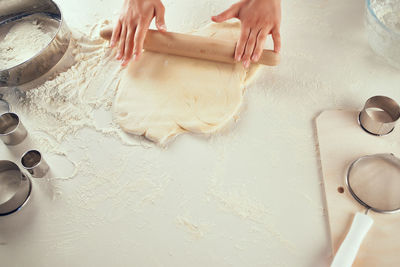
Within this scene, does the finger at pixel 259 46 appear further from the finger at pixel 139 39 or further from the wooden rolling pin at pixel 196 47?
the finger at pixel 139 39

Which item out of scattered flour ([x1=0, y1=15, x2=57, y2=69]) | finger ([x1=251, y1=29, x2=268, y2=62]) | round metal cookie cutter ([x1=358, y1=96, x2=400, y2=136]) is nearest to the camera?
round metal cookie cutter ([x1=358, y1=96, x2=400, y2=136])

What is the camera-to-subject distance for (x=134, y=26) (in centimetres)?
125

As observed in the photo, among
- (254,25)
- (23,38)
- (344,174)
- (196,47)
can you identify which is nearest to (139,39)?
(196,47)

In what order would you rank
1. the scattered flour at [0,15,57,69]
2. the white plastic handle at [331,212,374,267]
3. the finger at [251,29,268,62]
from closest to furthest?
the white plastic handle at [331,212,374,267], the finger at [251,29,268,62], the scattered flour at [0,15,57,69]

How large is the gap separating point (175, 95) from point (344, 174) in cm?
61

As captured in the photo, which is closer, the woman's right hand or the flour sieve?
the flour sieve

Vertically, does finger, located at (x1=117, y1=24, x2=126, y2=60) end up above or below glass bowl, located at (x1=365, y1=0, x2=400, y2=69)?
below

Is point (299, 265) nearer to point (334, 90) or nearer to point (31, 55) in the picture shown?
point (334, 90)

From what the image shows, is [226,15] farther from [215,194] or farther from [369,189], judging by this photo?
[369,189]

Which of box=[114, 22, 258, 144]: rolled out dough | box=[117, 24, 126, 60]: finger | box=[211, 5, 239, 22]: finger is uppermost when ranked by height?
box=[211, 5, 239, 22]: finger

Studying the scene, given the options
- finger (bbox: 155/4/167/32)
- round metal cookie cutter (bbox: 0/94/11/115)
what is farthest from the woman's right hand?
round metal cookie cutter (bbox: 0/94/11/115)

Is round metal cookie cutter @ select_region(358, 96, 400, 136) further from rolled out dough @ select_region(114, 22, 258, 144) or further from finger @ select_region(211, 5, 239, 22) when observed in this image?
finger @ select_region(211, 5, 239, 22)

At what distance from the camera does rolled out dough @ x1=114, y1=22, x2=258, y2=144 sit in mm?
1154

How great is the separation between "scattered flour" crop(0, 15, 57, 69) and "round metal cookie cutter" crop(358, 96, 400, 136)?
122 cm
